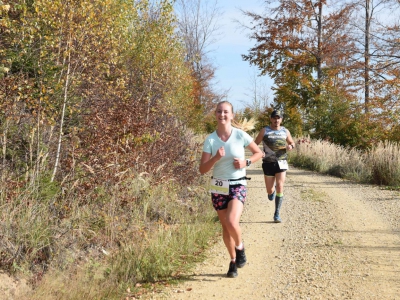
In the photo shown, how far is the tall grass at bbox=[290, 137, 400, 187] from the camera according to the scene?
44.3 feet

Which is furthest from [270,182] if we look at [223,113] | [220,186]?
[223,113]

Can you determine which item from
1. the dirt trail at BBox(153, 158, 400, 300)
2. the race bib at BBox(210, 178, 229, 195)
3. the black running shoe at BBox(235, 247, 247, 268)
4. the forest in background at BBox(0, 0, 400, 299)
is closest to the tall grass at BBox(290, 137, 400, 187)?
the dirt trail at BBox(153, 158, 400, 300)

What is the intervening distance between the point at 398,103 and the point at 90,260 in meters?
15.4

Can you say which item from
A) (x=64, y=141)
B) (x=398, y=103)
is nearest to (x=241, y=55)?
(x=398, y=103)

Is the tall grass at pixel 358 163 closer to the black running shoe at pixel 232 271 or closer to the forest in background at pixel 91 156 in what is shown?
the forest in background at pixel 91 156

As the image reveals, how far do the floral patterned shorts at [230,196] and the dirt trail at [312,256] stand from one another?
2.90ft

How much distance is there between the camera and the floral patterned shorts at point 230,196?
16.7ft

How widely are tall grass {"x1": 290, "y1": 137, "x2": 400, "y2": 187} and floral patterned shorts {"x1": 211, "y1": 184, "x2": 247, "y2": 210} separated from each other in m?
9.38

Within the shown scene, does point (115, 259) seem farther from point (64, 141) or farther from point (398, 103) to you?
point (398, 103)

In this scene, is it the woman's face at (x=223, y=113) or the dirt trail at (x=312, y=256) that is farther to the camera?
the woman's face at (x=223, y=113)

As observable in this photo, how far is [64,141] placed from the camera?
28.4 feet

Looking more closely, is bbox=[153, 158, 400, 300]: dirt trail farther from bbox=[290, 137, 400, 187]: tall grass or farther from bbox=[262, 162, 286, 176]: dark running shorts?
bbox=[290, 137, 400, 187]: tall grass

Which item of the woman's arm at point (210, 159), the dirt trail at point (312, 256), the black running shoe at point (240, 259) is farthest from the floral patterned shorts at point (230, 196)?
the dirt trail at point (312, 256)

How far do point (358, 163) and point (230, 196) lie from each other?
1126 centimetres
